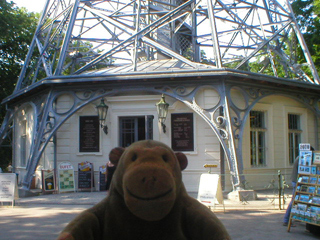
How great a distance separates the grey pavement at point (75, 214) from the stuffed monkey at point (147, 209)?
159 inches

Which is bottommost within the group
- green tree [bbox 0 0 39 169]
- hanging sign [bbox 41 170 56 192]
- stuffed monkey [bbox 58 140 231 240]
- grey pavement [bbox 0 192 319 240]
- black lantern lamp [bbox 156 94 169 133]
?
grey pavement [bbox 0 192 319 240]

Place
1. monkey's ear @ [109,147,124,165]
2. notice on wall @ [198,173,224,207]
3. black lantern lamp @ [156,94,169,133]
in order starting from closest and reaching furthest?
monkey's ear @ [109,147,124,165] → notice on wall @ [198,173,224,207] → black lantern lamp @ [156,94,169,133]

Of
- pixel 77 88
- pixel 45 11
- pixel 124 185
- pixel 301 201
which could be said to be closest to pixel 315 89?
pixel 301 201

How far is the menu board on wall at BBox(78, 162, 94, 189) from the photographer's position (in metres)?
12.5

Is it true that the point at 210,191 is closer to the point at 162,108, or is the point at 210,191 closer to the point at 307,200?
the point at 307,200

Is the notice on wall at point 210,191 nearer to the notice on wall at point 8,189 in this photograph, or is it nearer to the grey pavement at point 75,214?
the grey pavement at point 75,214

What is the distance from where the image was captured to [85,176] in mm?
12555

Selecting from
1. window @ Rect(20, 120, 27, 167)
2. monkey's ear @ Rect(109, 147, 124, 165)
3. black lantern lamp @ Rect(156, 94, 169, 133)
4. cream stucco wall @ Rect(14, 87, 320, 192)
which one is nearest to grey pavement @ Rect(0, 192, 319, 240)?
cream stucco wall @ Rect(14, 87, 320, 192)

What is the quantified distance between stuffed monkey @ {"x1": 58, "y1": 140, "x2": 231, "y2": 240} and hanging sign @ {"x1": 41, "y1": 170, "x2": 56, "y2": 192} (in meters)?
10.1

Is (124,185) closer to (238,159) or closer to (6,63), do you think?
(238,159)

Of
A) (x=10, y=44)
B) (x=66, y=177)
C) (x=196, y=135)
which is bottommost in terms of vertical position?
(x=66, y=177)

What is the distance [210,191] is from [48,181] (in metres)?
6.31

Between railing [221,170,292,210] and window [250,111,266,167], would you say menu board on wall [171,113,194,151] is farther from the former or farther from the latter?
window [250,111,266,167]

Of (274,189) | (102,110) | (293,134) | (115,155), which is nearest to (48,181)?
(102,110)
